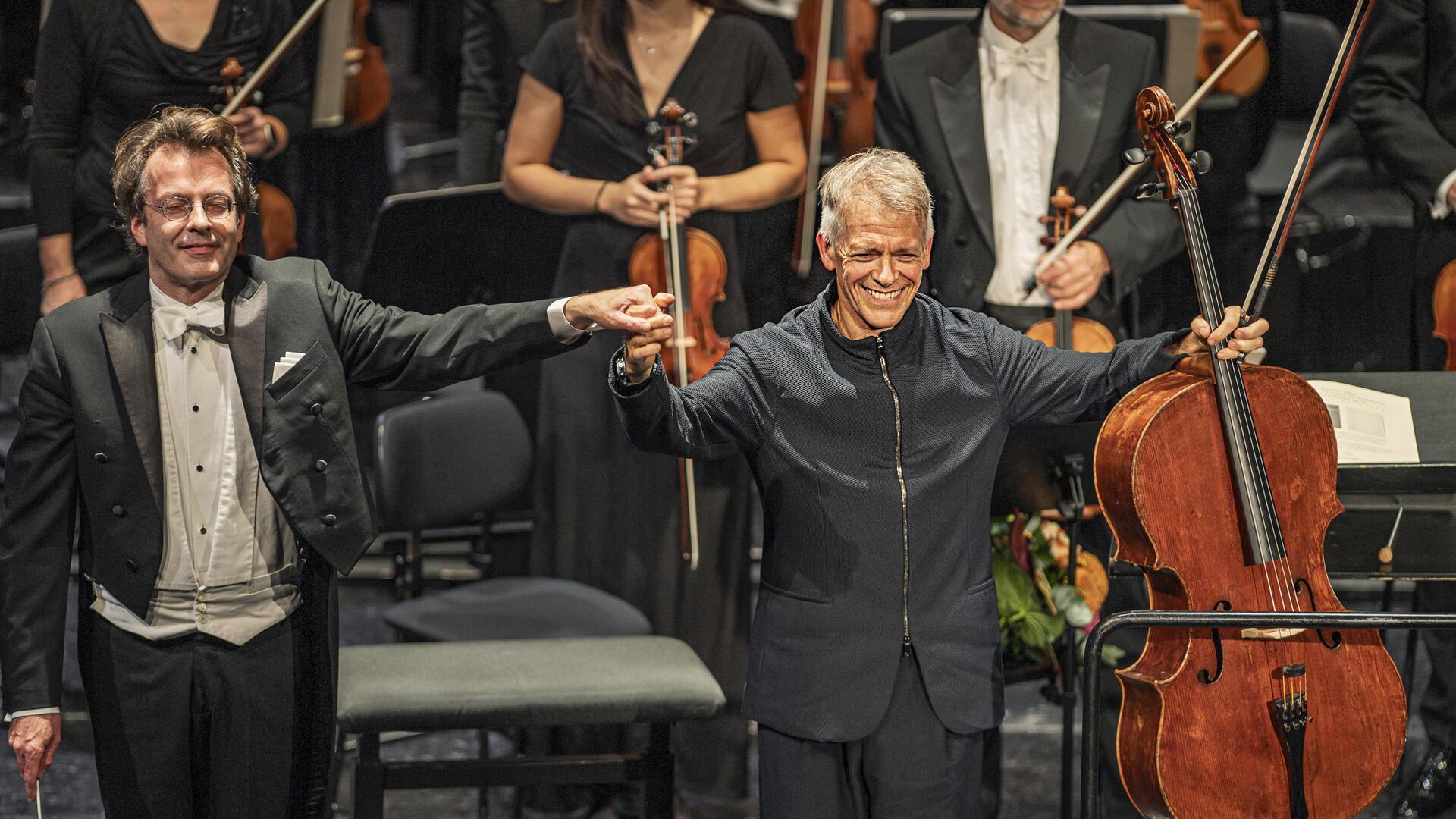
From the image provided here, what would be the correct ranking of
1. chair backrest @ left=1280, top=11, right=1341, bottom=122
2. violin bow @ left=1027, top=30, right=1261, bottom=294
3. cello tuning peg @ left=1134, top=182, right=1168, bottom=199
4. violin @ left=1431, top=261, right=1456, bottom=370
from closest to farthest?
cello tuning peg @ left=1134, top=182, right=1168, bottom=199, violin bow @ left=1027, top=30, right=1261, bottom=294, violin @ left=1431, top=261, right=1456, bottom=370, chair backrest @ left=1280, top=11, right=1341, bottom=122

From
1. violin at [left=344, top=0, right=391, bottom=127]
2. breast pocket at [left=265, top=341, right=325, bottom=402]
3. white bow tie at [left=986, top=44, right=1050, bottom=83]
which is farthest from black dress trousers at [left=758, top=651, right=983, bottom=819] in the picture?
violin at [left=344, top=0, right=391, bottom=127]

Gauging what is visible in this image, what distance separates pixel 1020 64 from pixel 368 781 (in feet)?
6.70

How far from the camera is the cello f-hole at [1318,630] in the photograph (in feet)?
8.12

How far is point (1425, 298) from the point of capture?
11.9 ft

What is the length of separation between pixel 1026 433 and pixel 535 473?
52.7 inches

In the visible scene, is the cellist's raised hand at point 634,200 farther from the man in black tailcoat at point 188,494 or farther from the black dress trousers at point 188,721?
the black dress trousers at point 188,721

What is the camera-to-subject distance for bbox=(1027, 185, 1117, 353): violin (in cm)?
327

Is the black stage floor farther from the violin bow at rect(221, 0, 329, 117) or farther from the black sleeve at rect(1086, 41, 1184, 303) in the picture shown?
the violin bow at rect(221, 0, 329, 117)

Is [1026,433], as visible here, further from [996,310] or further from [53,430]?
[53,430]

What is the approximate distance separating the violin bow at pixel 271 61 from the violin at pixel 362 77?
12.8 inches

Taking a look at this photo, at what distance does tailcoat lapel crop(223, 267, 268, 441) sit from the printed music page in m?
1.83

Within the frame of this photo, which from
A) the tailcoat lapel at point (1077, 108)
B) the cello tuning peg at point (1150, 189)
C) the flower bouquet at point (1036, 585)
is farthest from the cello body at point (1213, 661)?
the tailcoat lapel at point (1077, 108)

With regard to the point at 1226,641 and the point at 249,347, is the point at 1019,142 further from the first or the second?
the point at 249,347

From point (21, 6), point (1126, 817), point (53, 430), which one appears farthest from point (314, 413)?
point (21, 6)
